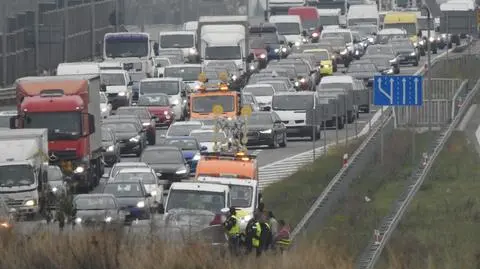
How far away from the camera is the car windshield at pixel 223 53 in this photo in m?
85.4

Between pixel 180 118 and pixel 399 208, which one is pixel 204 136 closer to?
pixel 180 118

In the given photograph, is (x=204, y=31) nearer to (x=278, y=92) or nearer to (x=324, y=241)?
(x=278, y=92)

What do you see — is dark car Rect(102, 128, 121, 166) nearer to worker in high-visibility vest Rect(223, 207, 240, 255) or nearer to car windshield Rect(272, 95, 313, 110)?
car windshield Rect(272, 95, 313, 110)

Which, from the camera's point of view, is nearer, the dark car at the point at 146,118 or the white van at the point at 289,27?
the dark car at the point at 146,118

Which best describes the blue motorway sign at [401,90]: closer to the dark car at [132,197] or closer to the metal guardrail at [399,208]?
the metal guardrail at [399,208]

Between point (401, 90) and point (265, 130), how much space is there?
25.1 ft

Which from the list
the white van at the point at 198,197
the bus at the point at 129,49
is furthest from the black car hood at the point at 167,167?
the bus at the point at 129,49

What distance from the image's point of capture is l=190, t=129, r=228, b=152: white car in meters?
54.2

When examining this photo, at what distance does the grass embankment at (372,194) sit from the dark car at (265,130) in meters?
3.35

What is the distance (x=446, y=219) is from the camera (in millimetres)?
41250

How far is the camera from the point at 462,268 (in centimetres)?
3112

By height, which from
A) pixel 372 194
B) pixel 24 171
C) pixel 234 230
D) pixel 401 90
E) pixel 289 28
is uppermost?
pixel 401 90

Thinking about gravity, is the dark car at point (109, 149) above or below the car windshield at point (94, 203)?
below

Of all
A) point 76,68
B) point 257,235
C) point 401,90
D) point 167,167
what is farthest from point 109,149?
point 257,235
